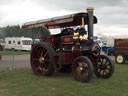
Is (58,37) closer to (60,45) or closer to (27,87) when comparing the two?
(60,45)

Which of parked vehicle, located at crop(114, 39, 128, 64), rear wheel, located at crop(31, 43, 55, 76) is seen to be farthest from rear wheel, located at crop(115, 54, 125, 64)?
rear wheel, located at crop(31, 43, 55, 76)

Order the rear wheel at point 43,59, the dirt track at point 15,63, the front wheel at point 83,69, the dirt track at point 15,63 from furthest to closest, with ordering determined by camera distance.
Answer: the dirt track at point 15,63
the dirt track at point 15,63
the rear wheel at point 43,59
the front wheel at point 83,69

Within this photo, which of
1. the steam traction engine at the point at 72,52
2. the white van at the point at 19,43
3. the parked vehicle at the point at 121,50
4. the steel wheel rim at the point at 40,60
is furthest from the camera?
the white van at the point at 19,43

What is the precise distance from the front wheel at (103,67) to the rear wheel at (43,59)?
1.64 m

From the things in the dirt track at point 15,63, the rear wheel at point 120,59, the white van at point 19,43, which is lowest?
the dirt track at point 15,63

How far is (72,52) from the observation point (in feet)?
23.6

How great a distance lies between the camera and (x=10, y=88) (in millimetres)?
5699

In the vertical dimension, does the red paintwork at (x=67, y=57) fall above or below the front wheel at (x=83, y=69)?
above

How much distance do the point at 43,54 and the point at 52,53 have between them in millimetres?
719

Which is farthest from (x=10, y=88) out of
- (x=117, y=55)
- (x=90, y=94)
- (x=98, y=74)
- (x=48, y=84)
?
(x=117, y=55)

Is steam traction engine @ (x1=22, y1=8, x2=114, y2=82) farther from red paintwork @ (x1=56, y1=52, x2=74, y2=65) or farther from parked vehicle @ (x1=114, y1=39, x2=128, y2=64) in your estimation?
parked vehicle @ (x1=114, y1=39, x2=128, y2=64)

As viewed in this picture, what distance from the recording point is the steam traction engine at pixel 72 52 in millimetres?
6774

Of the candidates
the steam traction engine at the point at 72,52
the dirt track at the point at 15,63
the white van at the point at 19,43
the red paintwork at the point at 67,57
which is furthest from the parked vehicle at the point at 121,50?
the white van at the point at 19,43

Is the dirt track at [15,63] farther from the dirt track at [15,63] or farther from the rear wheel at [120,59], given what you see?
the rear wheel at [120,59]
